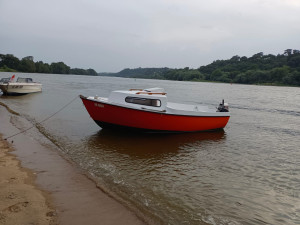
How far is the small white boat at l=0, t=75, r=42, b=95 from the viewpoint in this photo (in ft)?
91.3

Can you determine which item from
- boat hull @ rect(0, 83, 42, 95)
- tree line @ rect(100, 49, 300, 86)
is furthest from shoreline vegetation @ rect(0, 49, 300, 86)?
boat hull @ rect(0, 83, 42, 95)

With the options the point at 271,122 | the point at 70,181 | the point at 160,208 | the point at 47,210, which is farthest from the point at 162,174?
the point at 271,122

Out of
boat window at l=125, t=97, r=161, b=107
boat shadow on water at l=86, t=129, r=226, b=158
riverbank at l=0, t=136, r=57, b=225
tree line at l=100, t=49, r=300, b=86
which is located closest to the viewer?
riverbank at l=0, t=136, r=57, b=225

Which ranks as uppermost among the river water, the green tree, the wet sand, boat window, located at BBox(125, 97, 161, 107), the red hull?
the green tree

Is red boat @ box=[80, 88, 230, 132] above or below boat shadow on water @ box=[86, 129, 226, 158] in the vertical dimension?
above

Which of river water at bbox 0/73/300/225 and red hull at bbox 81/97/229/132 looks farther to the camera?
red hull at bbox 81/97/229/132

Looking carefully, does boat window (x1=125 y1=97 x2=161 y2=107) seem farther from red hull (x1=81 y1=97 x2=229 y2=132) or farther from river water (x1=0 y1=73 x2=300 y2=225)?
river water (x1=0 y1=73 x2=300 y2=225)

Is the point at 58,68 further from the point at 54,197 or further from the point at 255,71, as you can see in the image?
the point at 54,197

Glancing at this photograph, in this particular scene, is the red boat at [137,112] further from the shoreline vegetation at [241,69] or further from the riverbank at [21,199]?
the shoreline vegetation at [241,69]

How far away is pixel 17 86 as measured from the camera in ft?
96.2

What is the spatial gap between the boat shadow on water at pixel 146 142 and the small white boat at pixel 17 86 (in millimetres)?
18476

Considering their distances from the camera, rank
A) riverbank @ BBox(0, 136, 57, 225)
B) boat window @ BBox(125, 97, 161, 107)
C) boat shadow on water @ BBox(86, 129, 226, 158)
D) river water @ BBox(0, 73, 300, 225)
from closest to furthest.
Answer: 1. riverbank @ BBox(0, 136, 57, 225)
2. river water @ BBox(0, 73, 300, 225)
3. boat shadow on water @ BBox(86, 129, 226, 158)
4. boat window @ BBox(125, 97, 161, 107)

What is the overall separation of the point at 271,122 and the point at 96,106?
631 inches

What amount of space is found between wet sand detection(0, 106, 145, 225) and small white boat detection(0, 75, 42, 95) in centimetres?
2156
